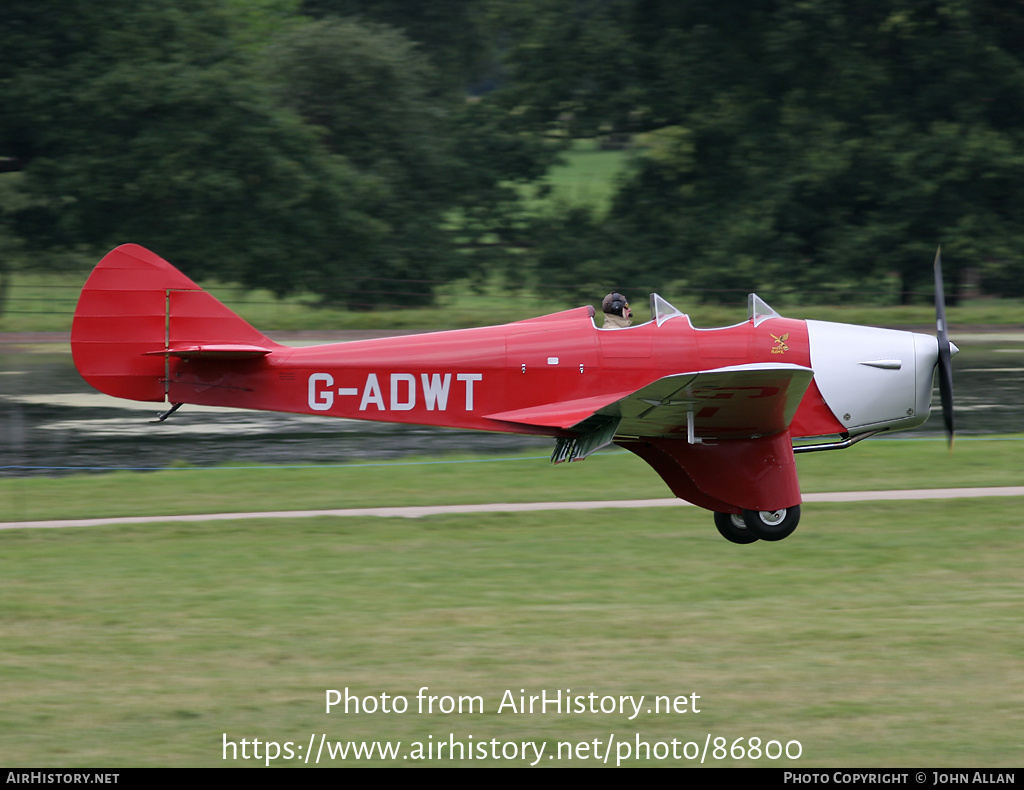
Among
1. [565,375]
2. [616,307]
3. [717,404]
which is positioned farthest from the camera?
[616,307]

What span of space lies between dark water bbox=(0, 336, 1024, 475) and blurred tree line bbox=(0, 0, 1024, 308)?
10.4 m

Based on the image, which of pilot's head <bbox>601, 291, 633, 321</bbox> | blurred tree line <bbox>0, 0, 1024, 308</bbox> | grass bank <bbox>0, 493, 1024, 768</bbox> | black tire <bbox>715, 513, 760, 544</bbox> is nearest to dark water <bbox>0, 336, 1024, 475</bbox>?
grass bank <bbox>0, 493, 1024, 768</bbox>

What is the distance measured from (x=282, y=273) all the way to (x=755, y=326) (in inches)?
948

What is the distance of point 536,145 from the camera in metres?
36.6

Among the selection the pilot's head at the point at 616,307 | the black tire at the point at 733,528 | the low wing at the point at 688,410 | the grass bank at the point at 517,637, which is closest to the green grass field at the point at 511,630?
the grass bank at the point at 517,637

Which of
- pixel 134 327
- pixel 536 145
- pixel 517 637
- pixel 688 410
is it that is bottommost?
pixel 517 637

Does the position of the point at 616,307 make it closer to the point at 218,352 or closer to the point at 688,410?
the point at 688,410

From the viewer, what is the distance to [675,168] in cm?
3631

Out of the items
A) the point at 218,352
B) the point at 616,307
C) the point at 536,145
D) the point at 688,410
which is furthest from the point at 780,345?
the point at 536,145

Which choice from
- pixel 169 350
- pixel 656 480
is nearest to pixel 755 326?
pixel 656 480

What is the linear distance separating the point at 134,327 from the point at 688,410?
5.56m

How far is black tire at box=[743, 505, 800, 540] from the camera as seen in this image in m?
11.2

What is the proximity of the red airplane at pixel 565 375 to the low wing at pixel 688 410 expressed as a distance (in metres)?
0.03

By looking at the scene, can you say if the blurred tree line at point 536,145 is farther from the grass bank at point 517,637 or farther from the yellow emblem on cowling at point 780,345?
the yellow emblem on cowling at point 780,345
